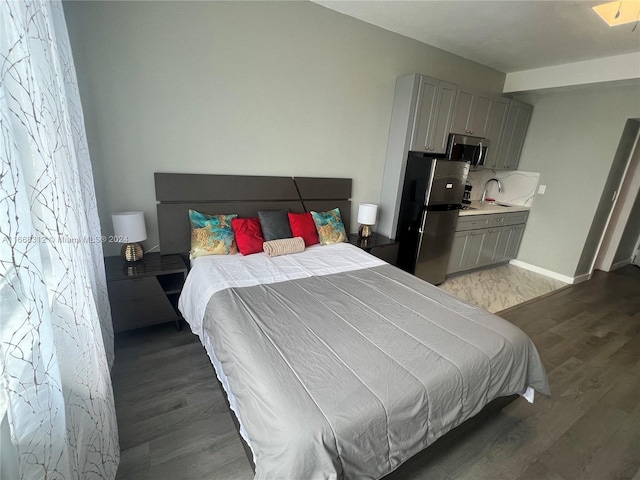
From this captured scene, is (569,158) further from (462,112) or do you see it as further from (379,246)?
(379,246)

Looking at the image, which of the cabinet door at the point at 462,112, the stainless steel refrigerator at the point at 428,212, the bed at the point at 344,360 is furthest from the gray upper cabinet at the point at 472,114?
the bed at the point at 344,360

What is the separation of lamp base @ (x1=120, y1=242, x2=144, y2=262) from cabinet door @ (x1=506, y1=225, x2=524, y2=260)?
189 inches

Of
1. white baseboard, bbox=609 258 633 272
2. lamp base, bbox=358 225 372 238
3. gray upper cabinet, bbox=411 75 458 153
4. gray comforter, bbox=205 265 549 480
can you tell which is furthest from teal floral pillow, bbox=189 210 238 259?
white baseboard, bbox=609 258 633 272

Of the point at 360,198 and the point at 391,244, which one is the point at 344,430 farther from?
the point at 360,198

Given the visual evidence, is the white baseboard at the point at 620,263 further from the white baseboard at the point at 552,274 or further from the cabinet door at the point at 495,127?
the cabinet door at the point at 495,127

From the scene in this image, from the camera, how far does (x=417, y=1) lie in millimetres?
2408

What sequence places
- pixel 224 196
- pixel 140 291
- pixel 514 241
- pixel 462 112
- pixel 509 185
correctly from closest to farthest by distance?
1. pixel 140 291
2. pixel 224 196
3. pixel 462 112
4. pixel 514 241
5. pixel 509 185

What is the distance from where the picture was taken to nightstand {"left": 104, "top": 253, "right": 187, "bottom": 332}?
2049mm

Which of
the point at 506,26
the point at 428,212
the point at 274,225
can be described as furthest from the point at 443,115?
the point at 274,225

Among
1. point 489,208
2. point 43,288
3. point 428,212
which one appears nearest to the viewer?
point 43,288

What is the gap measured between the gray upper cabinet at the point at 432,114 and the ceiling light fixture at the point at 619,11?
1202 millimetres

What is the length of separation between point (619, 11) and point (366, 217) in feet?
8.14

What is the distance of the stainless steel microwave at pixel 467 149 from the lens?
11.2ft

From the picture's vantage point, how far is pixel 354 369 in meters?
1.23
